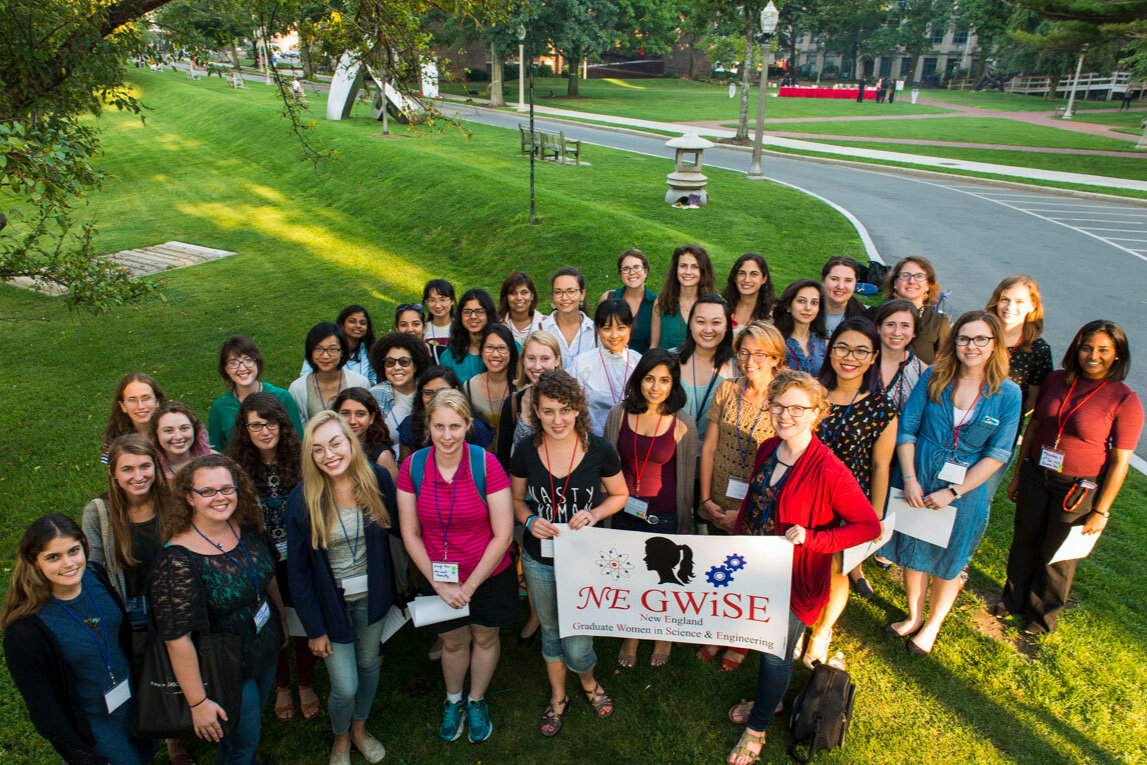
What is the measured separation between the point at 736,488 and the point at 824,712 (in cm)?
138

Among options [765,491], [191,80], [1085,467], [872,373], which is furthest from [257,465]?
[191,80]

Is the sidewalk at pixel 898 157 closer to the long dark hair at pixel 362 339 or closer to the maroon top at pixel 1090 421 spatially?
the long dark hair at pixel 362 339

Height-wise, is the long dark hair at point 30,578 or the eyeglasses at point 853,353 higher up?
the eyeglasses at point 853,353

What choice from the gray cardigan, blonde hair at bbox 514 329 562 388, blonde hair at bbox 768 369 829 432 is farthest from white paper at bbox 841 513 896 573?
blonde hair at bbox 514 329 562 388

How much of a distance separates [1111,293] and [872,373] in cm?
1002

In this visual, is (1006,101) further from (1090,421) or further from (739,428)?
(739,428)

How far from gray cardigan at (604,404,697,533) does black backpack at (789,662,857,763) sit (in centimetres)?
118

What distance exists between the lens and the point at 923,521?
4641mm

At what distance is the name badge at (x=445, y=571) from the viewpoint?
157 inches

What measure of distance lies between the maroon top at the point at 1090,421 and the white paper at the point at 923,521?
91 centimetres

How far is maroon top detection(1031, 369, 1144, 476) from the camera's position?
4.50 meters

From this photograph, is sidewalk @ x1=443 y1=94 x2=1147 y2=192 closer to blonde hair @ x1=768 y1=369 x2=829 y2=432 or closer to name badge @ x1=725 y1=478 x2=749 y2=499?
name badge @ x1=725 y1=478 x2=749 y2=499

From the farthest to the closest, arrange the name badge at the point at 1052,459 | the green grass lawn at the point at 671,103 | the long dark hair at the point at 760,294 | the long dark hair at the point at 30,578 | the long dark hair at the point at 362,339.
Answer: the green grass lawn at the point at 671,103 → the long dark hair at the point at 362,339 → the long dark hair at the point at 760,294 → the name badge at the point at 1052,459 → the long dark hair at the point at 30,578

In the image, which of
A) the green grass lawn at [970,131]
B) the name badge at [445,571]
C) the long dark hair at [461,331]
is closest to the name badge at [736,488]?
the name badge at [445,571]
